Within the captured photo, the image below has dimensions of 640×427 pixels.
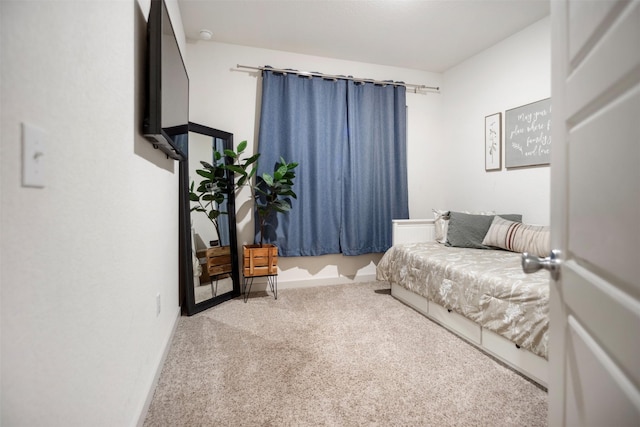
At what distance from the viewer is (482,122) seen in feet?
11.1

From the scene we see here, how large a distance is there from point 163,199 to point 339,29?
227cm

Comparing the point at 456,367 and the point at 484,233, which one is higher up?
the point at 484,233

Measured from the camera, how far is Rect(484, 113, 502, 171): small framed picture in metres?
3.19

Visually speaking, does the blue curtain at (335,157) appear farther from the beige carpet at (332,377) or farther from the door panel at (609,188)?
the door panel at (609,188)

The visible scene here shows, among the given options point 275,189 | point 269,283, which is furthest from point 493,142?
point 269,283

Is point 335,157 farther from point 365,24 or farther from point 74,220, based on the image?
point 74,220

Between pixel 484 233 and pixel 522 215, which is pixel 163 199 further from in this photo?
pixel 522 215

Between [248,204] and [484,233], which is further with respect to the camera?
[248,204]

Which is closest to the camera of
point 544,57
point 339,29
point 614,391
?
point 614,391

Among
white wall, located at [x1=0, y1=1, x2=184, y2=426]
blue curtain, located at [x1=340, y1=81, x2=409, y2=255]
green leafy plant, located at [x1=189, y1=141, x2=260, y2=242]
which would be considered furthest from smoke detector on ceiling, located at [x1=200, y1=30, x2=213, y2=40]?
white wall, located at [x1=0, y1=1, x2=184, y2=426]

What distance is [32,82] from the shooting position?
2.05ft

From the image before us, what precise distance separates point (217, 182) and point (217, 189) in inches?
2.7

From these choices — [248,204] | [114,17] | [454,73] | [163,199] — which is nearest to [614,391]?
[114,17]

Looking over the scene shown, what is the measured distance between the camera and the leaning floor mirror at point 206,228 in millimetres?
2590
